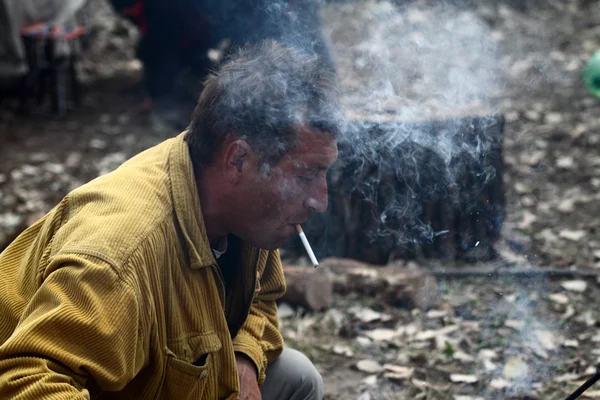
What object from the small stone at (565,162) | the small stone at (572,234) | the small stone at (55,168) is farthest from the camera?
the small stone at (55,168)

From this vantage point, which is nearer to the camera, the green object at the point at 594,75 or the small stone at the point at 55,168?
the green object at the point at 594,75

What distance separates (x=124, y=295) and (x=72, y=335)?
174mm

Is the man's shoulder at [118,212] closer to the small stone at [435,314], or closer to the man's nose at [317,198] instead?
the man's nose at [317,198]

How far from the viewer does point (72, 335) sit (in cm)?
193

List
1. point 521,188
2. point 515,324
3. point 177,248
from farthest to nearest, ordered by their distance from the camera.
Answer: point 521,188, point 515,324, point 177,248

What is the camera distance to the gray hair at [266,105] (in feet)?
8.03

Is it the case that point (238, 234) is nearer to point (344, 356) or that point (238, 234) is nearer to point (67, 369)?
point (67, 369)

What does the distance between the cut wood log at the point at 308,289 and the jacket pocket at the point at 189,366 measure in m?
2.36

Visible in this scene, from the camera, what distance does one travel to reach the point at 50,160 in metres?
7.42

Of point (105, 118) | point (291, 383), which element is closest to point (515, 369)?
point (291, 383)

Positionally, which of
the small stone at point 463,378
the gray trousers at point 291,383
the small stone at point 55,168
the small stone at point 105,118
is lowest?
the small stone at point 105,118

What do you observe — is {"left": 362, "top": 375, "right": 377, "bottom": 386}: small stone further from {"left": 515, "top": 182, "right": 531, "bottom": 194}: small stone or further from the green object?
{"left": 515, "top": 182, "right": 531, "bottom": 194}: small stone

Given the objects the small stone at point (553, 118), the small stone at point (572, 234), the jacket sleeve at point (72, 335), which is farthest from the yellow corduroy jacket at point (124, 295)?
the small stone at point (553, 118)

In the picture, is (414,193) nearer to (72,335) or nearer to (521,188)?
(521,188)
